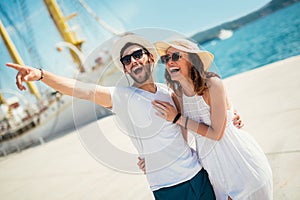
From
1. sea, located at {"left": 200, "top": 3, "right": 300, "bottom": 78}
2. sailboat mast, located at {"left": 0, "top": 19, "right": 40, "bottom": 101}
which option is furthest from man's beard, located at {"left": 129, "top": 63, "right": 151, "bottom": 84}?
sailboat mast, located at {"left": 0, "top": 19, "right": 40, "bottom": 101}

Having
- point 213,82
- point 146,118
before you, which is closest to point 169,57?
point 213,82

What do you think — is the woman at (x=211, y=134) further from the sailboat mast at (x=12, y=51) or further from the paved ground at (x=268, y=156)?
the sailboat mast at (x=12, y=51)

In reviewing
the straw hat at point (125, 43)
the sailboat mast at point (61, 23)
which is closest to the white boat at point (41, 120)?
the sailboat mast at point (61, 23)

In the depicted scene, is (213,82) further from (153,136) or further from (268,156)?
(268,156)

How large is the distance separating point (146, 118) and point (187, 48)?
58cm

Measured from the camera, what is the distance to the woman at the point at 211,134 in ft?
5.54

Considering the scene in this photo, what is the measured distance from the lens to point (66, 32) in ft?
71.8

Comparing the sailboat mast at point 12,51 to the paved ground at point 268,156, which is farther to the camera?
the sailboat mast at point 12,51

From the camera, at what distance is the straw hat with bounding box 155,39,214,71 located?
5.57 feet

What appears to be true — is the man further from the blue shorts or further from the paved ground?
the paved ground

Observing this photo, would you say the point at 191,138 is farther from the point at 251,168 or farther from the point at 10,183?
the point at 10,183

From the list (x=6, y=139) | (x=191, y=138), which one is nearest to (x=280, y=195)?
(x=191, y=138)

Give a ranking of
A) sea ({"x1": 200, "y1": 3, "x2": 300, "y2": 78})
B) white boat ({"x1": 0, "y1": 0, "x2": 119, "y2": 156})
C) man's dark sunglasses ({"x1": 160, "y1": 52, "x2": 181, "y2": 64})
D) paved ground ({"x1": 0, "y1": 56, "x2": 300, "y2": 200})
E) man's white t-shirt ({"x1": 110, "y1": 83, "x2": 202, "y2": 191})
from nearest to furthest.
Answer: man's white t-shirt ({"x1": 110, "y1": 83, "x2": 202, "y2": 191}) → man's dark sunglasses ({"x1": 160, "y1": 52, "x2": 181, "y2": 64}) → paved ground ({"x1": 0, "y1": 56, "x2": 300, "y2": 200}) → white boat ({"x1": 0, "y1": 0, "x2": 119, "y2": 156}) → sea ({"x1": 200, "y1": 3, "x2": 300, "y2": 78})

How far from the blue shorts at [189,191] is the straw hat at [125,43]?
92cm
